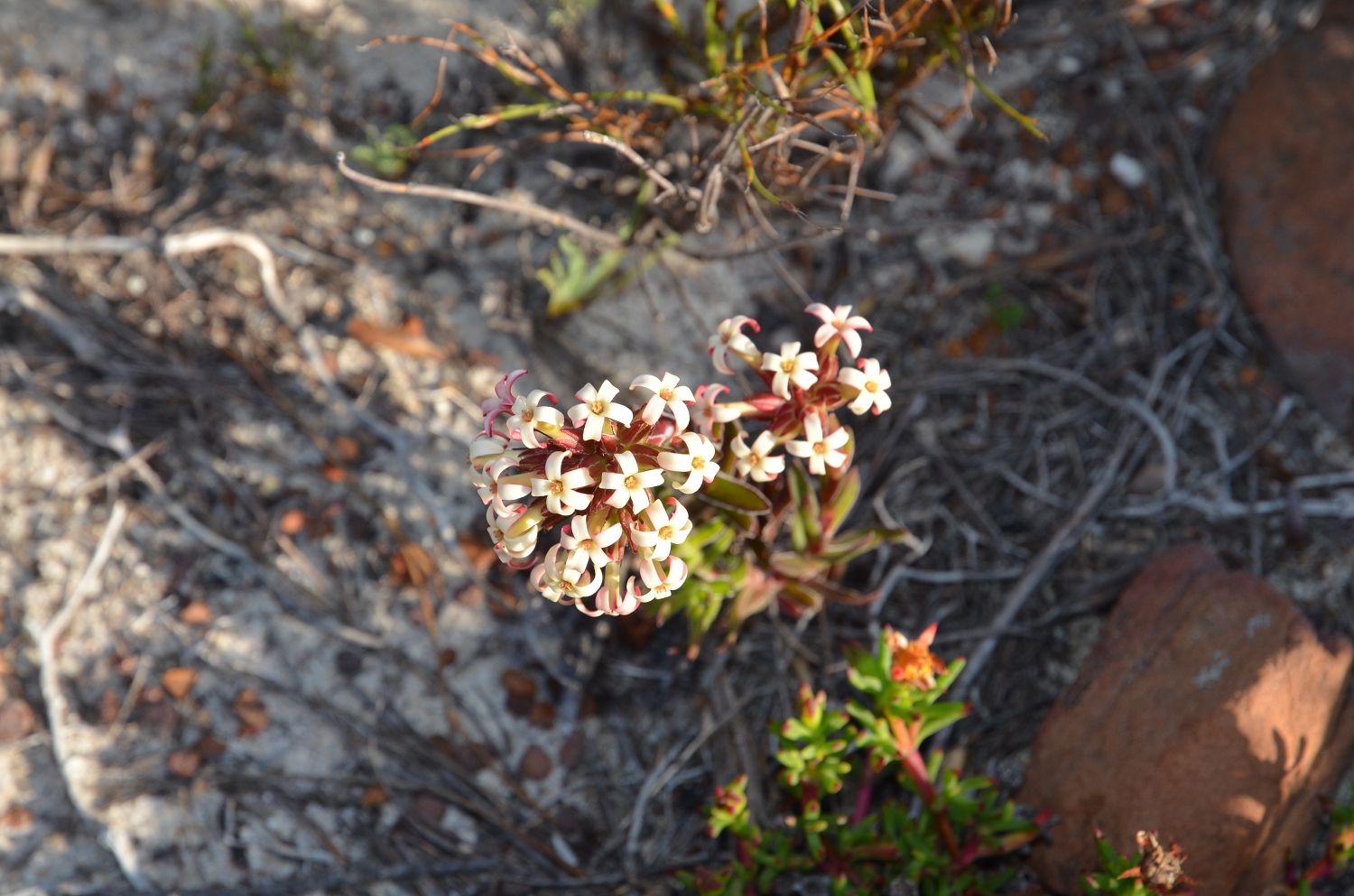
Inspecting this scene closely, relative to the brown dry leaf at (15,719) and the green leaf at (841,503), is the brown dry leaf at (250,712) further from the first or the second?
the green leaf at (841,503)

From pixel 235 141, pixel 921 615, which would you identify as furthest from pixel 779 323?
pixel 235 141

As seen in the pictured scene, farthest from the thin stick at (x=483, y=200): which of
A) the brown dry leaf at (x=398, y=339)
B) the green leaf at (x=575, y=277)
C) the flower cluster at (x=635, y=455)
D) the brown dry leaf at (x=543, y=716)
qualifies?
the brown dry leaf at (x=543, y=716)

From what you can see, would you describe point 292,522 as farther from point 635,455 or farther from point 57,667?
point 635,455

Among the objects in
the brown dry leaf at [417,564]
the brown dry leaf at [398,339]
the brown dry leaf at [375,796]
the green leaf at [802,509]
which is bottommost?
the brown dry leaf at [375,796]

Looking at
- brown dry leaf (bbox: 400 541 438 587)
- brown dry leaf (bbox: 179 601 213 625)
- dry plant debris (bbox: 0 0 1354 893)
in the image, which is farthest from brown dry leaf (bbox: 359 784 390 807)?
brown dry leaf (bbox: 179 601 213 625)

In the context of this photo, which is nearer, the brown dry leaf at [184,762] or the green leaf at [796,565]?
the green leaf at [796,565]

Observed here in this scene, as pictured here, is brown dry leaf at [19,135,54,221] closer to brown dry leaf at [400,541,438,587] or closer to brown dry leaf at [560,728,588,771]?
brown dry leaf at [400,541,438,587]
